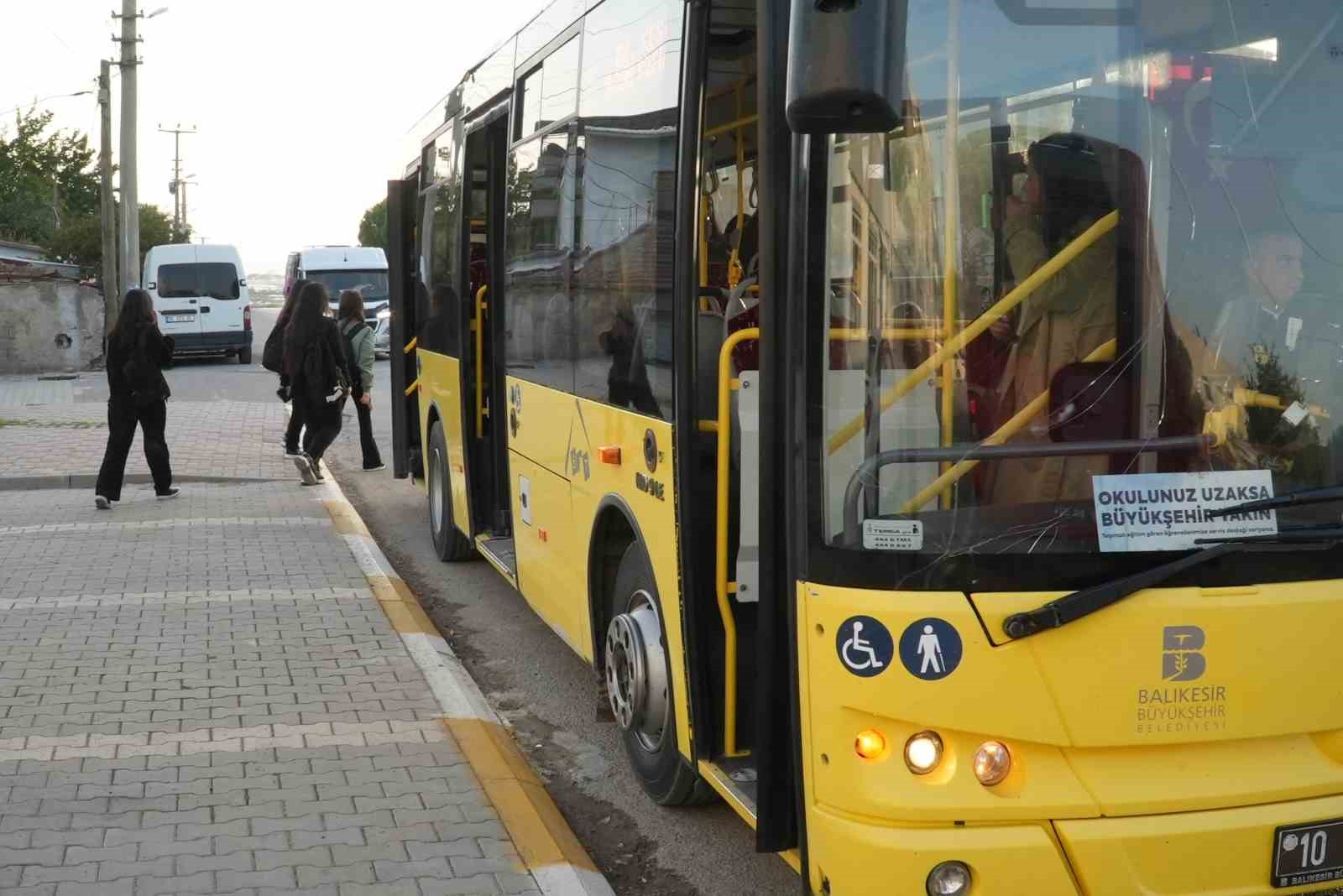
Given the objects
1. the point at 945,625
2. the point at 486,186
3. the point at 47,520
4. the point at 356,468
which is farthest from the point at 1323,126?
the point at 356,468

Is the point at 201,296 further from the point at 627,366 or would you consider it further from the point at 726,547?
the point at 726,547

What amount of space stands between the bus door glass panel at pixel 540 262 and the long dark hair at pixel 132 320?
494 centimetres

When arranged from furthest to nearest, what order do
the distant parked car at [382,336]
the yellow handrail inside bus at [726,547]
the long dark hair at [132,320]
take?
the distant parked car at [382,336], the long dark hair at [132,320], the yellow handrail inside bus at [726,547]

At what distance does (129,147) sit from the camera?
1107 inches

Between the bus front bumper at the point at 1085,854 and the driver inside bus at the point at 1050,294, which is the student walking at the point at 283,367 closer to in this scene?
the driver inside bus at the point at 1050,294

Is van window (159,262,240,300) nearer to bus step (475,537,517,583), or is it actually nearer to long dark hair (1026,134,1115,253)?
bus step (475,537,517,583)

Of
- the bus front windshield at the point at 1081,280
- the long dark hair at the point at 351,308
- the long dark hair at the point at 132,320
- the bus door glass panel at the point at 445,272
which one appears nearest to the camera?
the bus front windshield at the point at 1081,280

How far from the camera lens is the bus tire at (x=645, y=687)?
195 inches

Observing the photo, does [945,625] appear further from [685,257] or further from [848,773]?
[685,257]

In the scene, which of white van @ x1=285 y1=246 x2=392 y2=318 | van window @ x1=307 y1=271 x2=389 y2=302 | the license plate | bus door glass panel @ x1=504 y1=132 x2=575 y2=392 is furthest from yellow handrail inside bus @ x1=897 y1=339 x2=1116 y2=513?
van window @ x1=307 y1=271 x2=389 y2=302

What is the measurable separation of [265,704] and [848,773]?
11.4ft

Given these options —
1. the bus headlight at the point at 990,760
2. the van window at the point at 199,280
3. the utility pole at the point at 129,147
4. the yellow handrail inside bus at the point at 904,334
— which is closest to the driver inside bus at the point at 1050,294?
the yellow handrail inside bus at the point at 904,334

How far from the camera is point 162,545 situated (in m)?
10.1

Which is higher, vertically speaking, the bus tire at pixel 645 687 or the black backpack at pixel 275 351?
the black backpack at pixel 275 351
